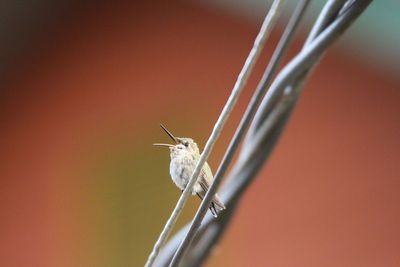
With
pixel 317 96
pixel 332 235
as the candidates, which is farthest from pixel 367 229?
pixel 317 96

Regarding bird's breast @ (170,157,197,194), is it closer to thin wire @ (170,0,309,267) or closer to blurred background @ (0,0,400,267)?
thin wire @ (170,0,309,267)

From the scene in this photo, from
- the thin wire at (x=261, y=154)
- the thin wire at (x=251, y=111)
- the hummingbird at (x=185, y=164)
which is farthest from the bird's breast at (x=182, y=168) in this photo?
the thin wire at (x=251, y=111)

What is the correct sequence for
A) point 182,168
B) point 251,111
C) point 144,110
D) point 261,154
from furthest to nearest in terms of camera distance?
point 144,110, point 182,168, point 261,154, point 251,111

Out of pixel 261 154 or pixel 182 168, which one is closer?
pixel 261 154

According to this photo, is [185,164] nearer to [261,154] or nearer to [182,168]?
[182,168]

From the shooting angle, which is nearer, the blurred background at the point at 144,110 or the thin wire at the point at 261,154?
the thin wire at the point at 261,154

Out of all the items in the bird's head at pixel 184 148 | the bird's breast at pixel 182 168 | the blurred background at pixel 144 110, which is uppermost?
the blurred background at pixel 144 110

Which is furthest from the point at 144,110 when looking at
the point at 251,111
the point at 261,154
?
the point at 251,111

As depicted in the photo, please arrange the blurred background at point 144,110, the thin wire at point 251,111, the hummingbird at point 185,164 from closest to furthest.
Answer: the thin wire at point 251,111
the hummingbird at point 185,164
the blurred background at point 144,110

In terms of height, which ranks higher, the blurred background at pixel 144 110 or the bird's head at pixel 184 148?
the blurred background at pixel 144 110

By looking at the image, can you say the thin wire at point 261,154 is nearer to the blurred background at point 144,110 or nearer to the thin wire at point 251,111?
the thin wire at point 251,111

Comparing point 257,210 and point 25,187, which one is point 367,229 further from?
point 25,187
